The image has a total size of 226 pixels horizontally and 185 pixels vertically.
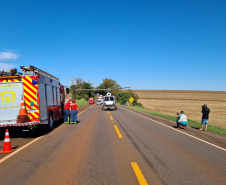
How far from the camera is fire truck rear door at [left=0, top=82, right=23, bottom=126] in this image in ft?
26.6

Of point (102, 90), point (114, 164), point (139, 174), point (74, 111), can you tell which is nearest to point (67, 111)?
point (74, 111)

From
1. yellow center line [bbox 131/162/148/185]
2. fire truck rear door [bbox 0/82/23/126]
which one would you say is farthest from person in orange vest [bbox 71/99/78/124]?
yellow center line [bbox 131/162/148/185]

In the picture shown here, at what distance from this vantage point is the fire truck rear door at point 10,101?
8.09m

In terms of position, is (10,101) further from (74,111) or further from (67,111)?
(67,111)

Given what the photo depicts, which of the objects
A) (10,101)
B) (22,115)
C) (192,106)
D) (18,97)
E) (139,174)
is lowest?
(192,106)

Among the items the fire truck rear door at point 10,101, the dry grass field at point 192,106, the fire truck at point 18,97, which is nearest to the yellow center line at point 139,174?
the fire truck at point 18,97

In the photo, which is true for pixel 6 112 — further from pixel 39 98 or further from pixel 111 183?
pixel 111 183

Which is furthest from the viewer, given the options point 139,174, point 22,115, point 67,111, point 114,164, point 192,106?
point 192,106

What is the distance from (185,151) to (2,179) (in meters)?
5.58

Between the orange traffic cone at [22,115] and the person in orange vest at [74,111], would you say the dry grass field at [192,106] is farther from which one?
the orange traffic cone at [22,115]

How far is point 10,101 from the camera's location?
321 inches

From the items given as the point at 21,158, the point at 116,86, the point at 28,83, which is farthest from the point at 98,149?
the point at 116,86

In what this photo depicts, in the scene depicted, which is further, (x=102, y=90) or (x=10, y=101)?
(x=102, y=90)

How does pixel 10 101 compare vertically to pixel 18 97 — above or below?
below
